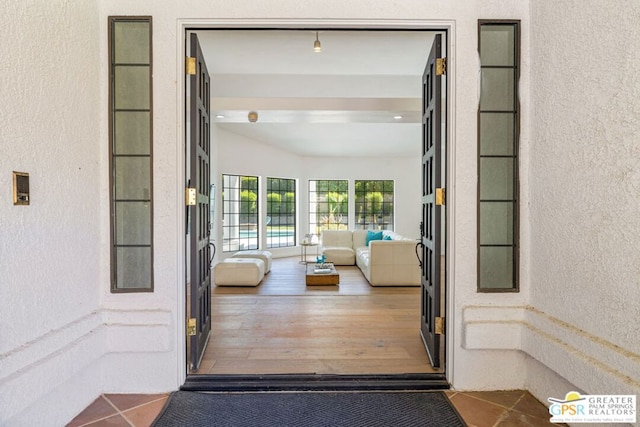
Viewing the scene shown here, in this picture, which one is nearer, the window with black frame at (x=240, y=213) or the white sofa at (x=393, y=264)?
the white sofa at (x=393, y=264)

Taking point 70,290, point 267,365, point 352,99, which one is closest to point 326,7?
point 70,290

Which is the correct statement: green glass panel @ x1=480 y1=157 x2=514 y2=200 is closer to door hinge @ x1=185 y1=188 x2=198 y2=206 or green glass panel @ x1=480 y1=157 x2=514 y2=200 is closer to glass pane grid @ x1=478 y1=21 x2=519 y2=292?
glass pane grid @ x1=478 y1=21 x2=519 y2=292

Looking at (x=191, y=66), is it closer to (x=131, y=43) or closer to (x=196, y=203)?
(x=131, y=43)

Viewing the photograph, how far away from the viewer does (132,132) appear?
1996mm

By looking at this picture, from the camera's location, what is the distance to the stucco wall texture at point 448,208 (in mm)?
1414

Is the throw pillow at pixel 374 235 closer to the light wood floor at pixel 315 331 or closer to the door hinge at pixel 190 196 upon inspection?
the light wood floor at pixel 315 331

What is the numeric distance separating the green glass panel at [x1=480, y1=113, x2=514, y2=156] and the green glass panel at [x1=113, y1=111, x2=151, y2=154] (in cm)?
206

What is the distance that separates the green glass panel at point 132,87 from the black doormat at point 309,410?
69.8 inches

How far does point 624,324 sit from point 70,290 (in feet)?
8.79

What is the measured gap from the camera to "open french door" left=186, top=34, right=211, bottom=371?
2.11 m

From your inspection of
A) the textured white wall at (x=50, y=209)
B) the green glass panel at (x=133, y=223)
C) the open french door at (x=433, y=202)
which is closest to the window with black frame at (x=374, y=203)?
the open french door at (x=433, y=202)

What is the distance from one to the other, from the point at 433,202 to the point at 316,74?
327 cm

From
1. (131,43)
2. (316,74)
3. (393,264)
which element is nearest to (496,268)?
(131,43)

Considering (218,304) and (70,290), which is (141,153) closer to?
(70,290)
